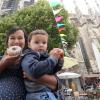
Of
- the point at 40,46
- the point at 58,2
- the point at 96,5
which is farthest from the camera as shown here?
the point at 96,5

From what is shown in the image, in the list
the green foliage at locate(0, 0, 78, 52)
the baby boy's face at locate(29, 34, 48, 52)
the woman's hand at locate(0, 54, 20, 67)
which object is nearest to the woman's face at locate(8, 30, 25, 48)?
the baby boy's face at locate(29, 34, 48, 52)

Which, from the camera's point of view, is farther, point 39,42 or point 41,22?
point 41,22

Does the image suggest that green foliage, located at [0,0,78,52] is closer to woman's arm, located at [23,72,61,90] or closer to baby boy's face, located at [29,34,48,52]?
baby boy's face, located at [29,34,48,52]

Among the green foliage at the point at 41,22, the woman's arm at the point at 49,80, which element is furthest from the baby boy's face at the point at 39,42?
the green foliage at the point at 41,22

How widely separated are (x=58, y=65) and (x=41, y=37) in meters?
0.35

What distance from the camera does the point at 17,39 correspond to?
3535 mm

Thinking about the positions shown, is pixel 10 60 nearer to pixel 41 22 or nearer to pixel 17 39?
pixel 17 39

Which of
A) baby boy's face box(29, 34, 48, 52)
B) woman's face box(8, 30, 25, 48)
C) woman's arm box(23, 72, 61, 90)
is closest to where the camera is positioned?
woman's arm box(23, 72, 61, 90)

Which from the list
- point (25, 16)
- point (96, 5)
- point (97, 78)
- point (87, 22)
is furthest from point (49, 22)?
point (96, 5)

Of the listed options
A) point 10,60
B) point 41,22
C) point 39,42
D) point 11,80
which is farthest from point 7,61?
point 41,22

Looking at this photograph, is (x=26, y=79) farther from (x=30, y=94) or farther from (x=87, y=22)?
(x=87, y=22)

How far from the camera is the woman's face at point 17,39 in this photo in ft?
11.5

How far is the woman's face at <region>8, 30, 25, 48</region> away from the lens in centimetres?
351

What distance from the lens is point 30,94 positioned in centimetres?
308
